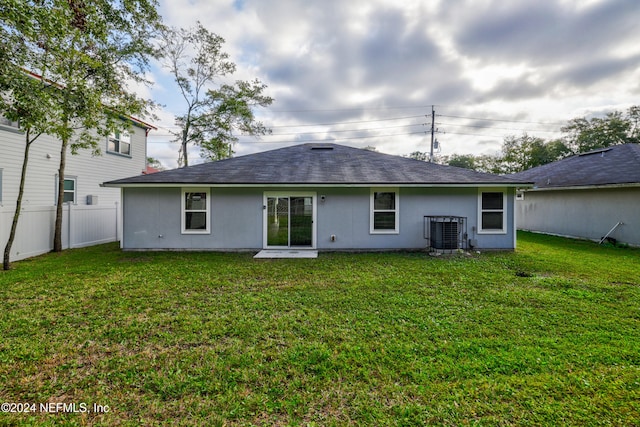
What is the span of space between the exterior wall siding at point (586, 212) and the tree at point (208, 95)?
15775 mm

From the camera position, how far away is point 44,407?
6.94 ft

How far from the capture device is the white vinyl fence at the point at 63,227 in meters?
7.24

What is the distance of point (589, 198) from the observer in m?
10.9

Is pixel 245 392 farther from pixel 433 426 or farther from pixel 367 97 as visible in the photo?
pixel 367 97

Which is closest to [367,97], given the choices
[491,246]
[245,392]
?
[491,246]

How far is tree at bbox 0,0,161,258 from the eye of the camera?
5.17 metres

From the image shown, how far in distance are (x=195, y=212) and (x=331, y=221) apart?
440 centimetres

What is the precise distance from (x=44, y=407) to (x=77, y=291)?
11.3 feet

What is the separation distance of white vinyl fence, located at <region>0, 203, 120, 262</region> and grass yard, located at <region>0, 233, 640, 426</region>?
7.05 feet

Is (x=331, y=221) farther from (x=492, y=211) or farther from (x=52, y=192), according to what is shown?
(x=52, y=192)

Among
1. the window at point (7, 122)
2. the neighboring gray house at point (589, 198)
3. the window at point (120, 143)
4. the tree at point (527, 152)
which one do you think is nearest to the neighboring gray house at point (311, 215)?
the window at point (7, 122)

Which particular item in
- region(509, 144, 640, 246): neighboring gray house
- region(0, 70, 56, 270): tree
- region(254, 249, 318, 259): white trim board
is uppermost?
region(0, 70, 56, 270): tree

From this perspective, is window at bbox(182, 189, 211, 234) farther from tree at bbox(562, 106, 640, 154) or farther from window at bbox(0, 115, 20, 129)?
tree at bbox(562, 106, 640, 154)

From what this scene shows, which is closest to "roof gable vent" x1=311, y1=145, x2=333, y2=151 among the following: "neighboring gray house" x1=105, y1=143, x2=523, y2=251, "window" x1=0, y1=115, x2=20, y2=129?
"neighboring gray house" x1=105, y1=143, x2=523, y2=251
